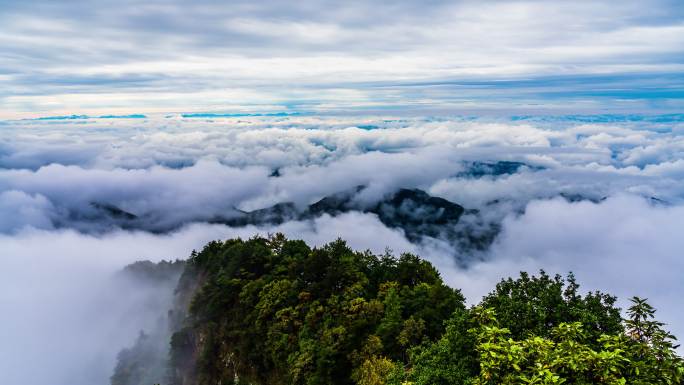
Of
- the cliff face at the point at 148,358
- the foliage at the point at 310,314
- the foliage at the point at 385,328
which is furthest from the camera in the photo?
the cliff face at the point at 148,358

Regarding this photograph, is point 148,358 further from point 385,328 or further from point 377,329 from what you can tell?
point 385,328

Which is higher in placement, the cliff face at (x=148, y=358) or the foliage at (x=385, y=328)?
the foliage at (x=385, y=328)

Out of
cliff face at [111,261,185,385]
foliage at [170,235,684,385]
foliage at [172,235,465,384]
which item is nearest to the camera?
foliage at [170,235,684,385]

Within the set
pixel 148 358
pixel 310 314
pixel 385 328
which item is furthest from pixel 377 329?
pixel 148 358

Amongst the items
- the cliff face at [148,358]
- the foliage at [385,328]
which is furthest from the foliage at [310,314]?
the cliff face at [148,358]

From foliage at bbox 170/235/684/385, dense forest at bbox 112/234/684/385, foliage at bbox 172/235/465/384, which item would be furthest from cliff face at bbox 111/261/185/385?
foliage at bbox 172/235/465/384

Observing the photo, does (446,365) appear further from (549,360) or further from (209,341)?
(209,341)

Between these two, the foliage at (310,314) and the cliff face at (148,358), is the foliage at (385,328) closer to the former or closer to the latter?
the foliage at (310,314)

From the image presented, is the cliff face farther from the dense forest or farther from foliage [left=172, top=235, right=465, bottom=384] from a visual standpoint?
Answer: foliage [left=172, top=235, right=465, bottom=384]
